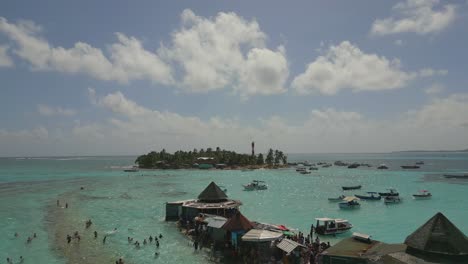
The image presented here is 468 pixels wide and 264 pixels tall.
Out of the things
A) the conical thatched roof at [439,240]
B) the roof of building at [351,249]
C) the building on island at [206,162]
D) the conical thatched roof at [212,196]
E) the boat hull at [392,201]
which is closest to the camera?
the conical thatched roof at [439,240]

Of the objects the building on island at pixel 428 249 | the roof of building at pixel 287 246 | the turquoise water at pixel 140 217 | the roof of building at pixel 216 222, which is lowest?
the turquoise water at pixel 140 217

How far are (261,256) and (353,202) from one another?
32472 mm

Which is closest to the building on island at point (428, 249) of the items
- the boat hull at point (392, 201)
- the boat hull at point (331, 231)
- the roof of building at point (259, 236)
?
the roof of building at point (259, 236)

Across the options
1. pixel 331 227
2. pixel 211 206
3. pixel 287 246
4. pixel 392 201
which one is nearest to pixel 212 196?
pixel 211 206

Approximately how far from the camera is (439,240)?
57.9 feet

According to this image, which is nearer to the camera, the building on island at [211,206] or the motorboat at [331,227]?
the motorboat at [331,227]

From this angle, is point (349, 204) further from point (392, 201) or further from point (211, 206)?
point (211, 206)

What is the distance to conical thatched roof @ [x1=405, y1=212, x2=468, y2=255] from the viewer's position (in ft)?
56.8

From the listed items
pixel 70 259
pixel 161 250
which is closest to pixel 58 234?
pixel 70 259

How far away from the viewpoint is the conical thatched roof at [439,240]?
17.3m

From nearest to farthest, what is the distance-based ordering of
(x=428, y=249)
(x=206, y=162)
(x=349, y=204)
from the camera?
(x=428, y=249) < (x=349, y=204) < (x=206, y=162)

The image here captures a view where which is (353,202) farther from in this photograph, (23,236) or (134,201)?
(23,236)

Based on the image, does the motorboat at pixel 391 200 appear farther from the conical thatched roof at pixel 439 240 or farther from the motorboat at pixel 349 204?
the conical thatched roof at pixel 439 240

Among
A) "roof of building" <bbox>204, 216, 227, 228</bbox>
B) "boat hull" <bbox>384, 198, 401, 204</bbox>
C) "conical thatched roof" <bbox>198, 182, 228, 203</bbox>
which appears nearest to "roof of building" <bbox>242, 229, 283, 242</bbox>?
"roof of building" <bbox>204, 216, 227, 228</bbox>
